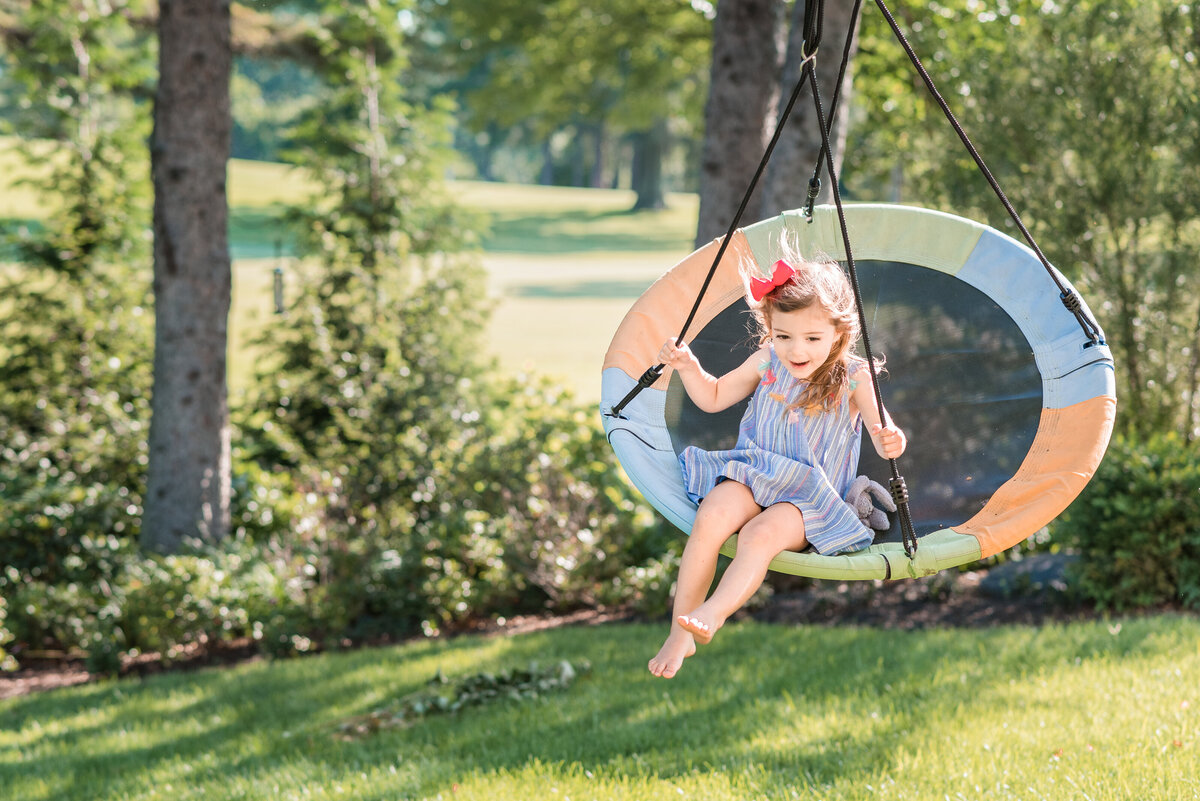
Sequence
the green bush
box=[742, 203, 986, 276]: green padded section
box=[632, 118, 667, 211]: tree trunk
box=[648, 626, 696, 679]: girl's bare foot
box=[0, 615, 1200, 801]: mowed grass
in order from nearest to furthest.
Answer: box=[648, 626, 696, 679]: girl's bare foot
box=[742, 203, 986, 276]: green padded section
box=[0, 615, 1200, 801]: mowed grass
the green bush
box=[632, 118, 667, 211]: tree trunk

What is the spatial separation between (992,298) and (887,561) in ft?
2.80

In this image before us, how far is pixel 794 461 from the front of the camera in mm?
2387

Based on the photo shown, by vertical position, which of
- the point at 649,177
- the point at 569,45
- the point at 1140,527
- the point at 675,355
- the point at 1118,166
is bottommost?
the point at 1140,527

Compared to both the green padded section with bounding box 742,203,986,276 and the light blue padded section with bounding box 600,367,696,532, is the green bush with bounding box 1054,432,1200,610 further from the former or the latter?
the light blue padded section with bounding box 600,367,696,532

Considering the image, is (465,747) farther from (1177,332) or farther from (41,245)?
(41,245)

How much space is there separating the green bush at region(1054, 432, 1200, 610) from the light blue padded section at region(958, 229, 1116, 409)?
1.86m

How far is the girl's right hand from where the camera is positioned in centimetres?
248

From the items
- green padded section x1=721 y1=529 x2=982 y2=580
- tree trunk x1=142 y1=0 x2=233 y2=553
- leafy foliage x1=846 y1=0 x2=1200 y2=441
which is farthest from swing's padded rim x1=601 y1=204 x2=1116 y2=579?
tree trunk x1=142 y1=0 x2=233 y2=553

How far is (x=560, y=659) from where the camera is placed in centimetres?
402

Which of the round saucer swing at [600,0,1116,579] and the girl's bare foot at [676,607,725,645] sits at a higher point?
the round saucer swing at [600,0,1116,579]

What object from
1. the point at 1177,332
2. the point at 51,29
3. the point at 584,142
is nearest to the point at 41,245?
the point at 51,29

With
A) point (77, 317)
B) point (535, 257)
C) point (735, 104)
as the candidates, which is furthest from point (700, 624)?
point (535, 257)

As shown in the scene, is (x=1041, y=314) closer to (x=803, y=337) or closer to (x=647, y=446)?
(x=803, y=337)

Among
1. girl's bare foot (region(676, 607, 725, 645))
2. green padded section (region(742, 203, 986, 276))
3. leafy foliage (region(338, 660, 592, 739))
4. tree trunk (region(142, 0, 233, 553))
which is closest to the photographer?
girl's bare foot (region(676, 607, 725, 645))
